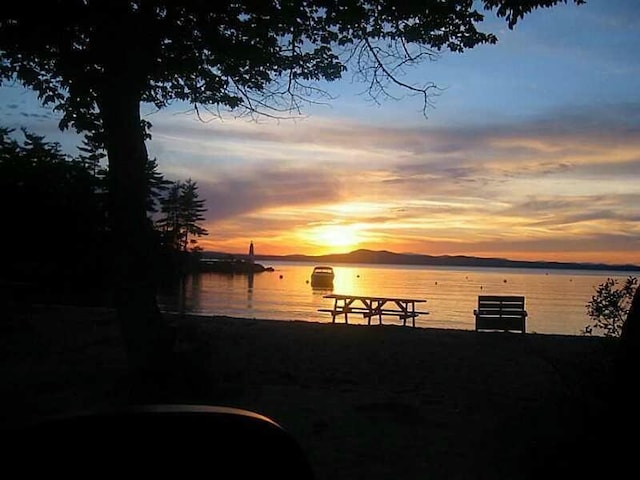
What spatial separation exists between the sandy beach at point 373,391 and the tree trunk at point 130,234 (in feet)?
1.58

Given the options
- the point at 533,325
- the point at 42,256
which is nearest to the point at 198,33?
the point at 42,256

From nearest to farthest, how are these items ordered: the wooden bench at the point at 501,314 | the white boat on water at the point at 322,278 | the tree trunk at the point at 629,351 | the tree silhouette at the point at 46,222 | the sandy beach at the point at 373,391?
1. the tree trunk at the point at 629,351
2. the sandy beach at the point at 373,391
3. the wooden bench at the point at 501,314
4. the tree silhouette at the point at 46,222
5. the white boat on water at the point at 322,278

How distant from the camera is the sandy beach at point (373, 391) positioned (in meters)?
5.29

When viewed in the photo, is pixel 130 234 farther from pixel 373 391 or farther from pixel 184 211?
pixel 184 211

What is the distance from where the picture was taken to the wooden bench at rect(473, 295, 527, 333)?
17.6 m

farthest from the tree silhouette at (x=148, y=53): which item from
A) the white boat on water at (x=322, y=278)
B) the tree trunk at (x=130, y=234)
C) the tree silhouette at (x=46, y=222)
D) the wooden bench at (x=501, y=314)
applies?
the white boat on water at (x=322, y=278)

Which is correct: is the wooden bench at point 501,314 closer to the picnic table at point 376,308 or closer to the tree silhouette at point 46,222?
the picnic table at point 376,308

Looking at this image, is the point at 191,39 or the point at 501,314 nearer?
the point at 191,39

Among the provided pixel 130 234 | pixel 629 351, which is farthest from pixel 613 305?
pixel 130 234

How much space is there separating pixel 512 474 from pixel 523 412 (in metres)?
1.64

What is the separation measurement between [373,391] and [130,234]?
344cm

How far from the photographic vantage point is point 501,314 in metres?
17.9

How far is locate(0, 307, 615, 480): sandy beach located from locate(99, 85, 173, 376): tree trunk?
48 cm

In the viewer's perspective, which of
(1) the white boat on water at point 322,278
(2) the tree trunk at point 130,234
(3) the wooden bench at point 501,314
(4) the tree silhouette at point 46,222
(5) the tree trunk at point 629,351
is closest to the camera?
(5) the tree trunk at point 629,351
